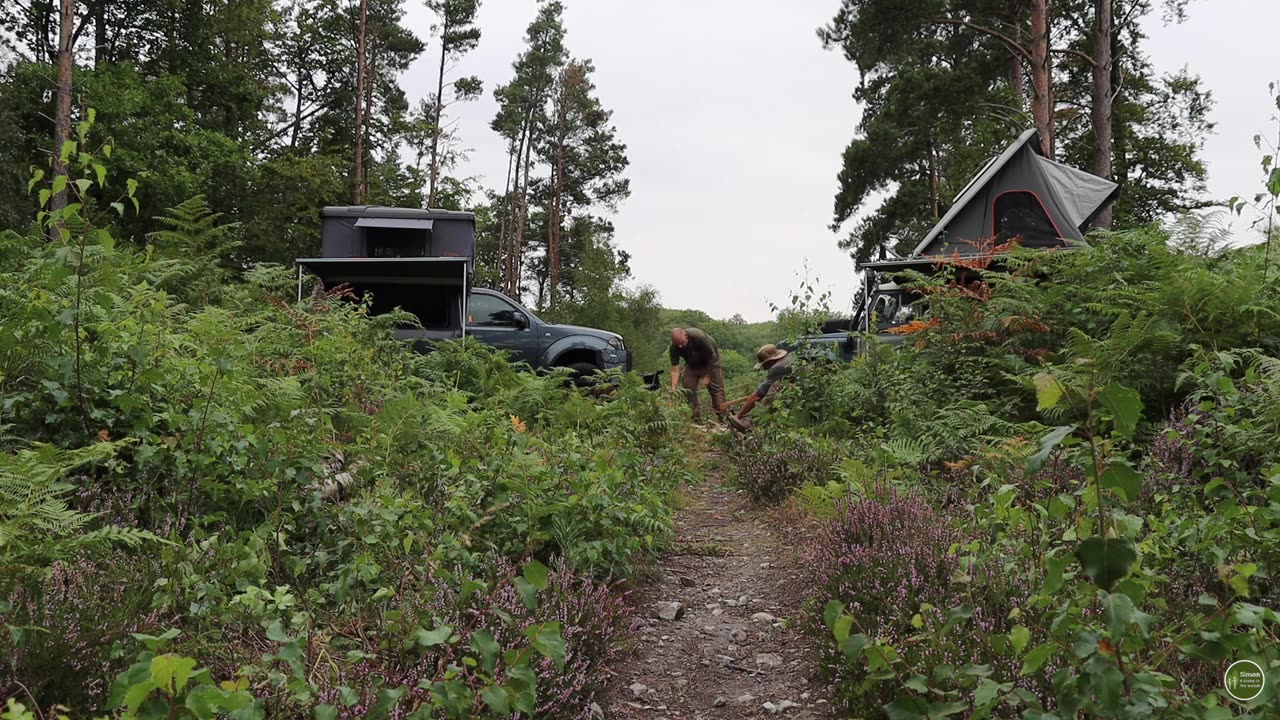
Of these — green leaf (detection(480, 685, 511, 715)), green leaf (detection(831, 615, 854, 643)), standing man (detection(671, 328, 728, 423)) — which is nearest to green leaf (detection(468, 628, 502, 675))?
green leaf (detection(480, 685, 511, 715))

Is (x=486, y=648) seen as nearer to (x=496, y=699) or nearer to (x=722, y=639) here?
(x=496, y=699)

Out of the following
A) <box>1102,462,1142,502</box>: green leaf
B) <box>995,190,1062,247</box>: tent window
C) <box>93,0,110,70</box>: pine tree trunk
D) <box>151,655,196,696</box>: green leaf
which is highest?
<box>93,0,110,70</box>: pine tree trunk

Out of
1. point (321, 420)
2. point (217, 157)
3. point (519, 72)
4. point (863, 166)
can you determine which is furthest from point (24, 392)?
point (519, 72)

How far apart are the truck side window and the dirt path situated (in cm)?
724

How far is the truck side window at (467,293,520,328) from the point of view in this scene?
41.9 feet

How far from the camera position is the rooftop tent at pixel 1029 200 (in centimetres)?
1245

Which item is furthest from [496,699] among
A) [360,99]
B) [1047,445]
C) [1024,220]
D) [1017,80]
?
[360,99]

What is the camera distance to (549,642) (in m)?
1.89

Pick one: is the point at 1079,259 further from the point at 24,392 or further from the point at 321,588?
the point at 24,392

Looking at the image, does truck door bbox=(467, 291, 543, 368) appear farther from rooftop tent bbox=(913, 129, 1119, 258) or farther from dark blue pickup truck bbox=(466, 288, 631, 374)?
rooftop tent bbox=(913, 129, 1119, 258)

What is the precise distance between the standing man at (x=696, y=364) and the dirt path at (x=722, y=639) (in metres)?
6.40

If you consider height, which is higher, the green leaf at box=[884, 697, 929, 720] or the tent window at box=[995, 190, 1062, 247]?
the tent window at box=[995, 190, 1062, 247]

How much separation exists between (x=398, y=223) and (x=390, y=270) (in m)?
1.05

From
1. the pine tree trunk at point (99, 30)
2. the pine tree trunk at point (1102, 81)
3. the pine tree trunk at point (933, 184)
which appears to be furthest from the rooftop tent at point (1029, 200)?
the pine tree trunk at point (99, 30)
